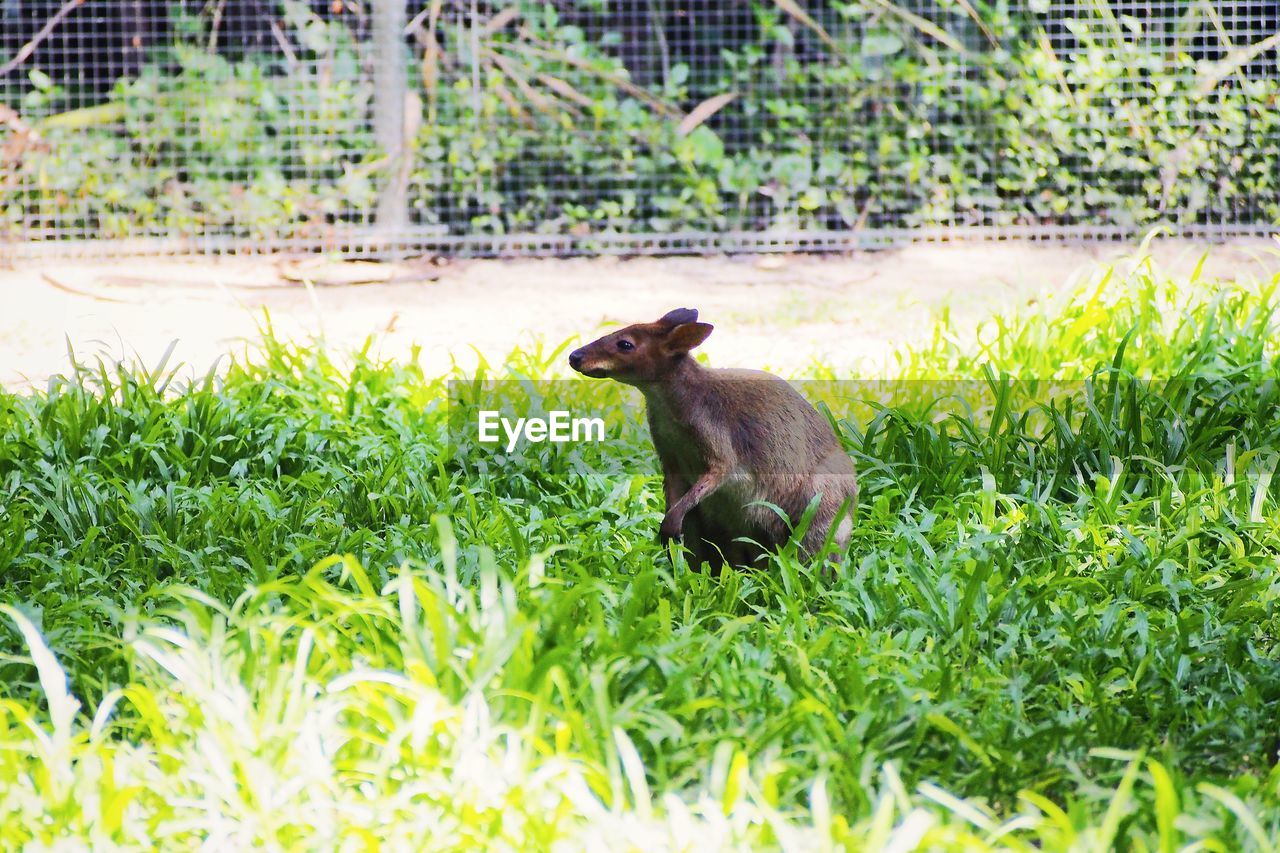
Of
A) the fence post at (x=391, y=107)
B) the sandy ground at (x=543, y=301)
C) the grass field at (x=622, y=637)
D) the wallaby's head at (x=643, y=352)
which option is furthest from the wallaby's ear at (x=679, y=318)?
the fence post at (x=391, y=107)

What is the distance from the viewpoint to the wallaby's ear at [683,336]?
3713 mm

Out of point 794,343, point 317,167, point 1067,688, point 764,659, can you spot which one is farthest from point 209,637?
point 317,167

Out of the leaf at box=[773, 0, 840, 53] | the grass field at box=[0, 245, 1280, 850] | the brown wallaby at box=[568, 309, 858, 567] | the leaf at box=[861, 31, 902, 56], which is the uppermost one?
the leaf at box=[773, 0, 840, 53]

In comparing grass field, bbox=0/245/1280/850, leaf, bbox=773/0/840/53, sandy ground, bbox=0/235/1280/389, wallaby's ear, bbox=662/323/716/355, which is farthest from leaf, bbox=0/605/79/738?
leaf, bbox=773/0/840/53

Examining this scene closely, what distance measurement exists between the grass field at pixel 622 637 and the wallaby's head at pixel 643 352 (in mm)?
484

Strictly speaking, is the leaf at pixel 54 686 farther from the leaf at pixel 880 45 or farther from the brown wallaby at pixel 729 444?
the leaf at pixel 880 45

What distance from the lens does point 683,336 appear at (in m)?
3.73

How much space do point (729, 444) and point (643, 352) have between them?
32 centimetres

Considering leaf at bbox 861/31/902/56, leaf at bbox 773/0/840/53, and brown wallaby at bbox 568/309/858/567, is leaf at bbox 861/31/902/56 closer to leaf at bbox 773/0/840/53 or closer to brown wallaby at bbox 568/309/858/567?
leaf at bbox 773/0/840/53

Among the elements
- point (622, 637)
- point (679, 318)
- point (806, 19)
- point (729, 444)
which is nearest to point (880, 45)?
point (806, 19)

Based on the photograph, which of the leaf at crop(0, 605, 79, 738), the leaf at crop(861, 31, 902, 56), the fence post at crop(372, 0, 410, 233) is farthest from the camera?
the leaf at crop(861, 31, 902, 56)

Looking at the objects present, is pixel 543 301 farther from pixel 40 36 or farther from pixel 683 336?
pixel 683 336

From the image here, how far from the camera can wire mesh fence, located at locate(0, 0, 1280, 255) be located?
28.0 ft

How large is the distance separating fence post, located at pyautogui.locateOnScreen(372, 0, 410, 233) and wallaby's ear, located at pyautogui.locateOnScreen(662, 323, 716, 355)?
4.97m
